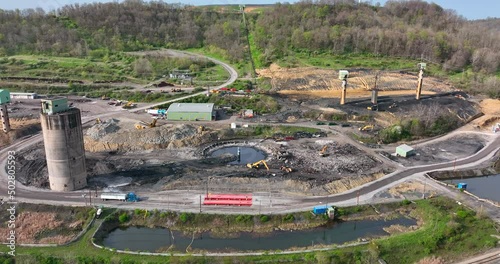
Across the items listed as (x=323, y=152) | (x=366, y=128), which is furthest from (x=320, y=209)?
(x=366, y=128)

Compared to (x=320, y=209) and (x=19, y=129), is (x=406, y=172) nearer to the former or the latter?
(x=320, y=209)

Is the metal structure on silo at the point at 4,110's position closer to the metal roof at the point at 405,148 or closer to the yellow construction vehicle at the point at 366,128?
the yellow construction vehicle at the point at 366,128

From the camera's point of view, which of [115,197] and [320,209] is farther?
[115,197]

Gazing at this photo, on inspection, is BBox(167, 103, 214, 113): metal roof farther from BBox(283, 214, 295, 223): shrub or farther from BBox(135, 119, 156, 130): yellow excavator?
BBox(283, 214, 295, 223): shrub

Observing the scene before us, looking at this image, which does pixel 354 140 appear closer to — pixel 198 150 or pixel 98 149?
pixel 198 150

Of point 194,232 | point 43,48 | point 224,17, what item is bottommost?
point 194,232

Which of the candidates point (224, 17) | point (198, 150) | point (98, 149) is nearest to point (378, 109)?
point (198, 150)

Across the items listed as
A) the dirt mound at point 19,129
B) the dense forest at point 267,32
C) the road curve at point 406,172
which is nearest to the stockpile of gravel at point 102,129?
the dirt mound at point 19,129
